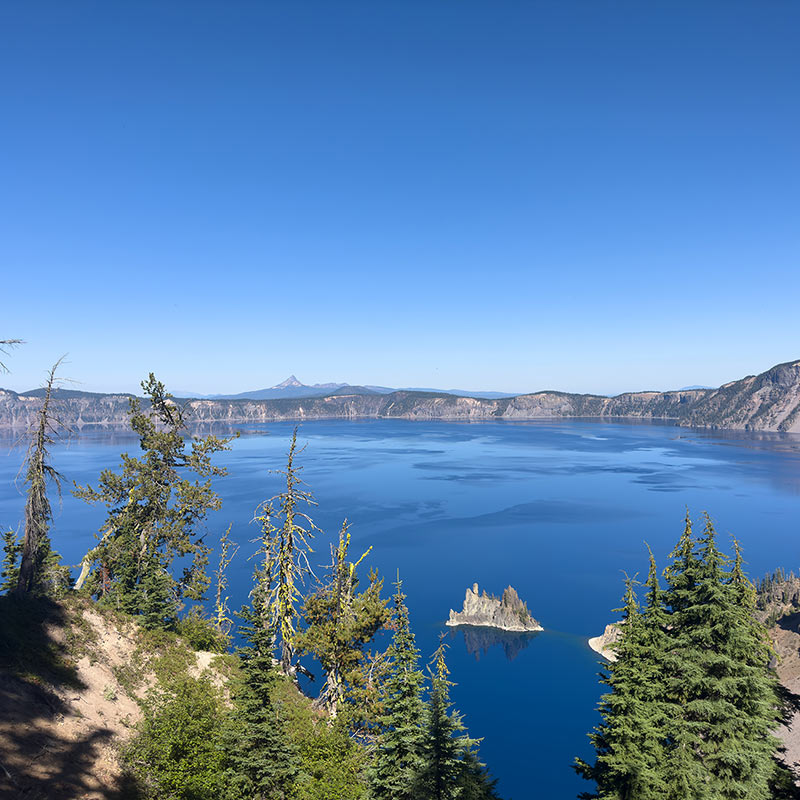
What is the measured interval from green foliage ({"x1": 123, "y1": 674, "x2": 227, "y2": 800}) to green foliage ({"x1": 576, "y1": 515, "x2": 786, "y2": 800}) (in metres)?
13.8

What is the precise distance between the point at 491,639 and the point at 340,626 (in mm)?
62868

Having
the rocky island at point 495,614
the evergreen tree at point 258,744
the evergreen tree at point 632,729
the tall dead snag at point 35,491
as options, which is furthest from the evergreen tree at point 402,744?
the rocky island at point 495,614

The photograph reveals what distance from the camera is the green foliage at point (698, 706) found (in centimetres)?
1777

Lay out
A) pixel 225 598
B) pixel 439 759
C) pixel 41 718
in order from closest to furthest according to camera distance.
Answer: pixel 439 759, pixel 41 718, pixel 225 598

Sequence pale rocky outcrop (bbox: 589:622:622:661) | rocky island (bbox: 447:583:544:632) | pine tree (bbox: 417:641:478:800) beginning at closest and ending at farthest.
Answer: pine tree (bbox: 417:641:478:800) < pale rocky outcrop (bbox: 589:622:622:661) < rocky island (bbox: 447:583:544:632)

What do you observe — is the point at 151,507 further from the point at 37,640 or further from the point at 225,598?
the point at 225,598

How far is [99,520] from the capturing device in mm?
122812

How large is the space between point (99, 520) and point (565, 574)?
356 ft

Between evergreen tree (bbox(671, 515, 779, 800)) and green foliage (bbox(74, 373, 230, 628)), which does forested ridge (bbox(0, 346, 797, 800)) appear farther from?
green foliage (bbox(74, 373, 230, 628))

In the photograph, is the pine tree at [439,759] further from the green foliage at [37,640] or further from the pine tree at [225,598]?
the green foliage at [37,640]

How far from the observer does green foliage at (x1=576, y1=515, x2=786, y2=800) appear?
1777cm

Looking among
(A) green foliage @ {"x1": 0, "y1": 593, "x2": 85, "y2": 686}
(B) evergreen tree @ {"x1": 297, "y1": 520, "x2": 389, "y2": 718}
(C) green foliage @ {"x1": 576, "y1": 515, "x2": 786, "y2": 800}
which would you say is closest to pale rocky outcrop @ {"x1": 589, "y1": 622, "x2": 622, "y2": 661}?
(C) green foliage @ {"x1": 576, "y1": 515, "x2": 786, "y2": 800}

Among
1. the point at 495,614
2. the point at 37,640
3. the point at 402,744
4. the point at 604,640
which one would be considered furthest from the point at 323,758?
the point at 495,614

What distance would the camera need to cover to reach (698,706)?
18.2 meters
